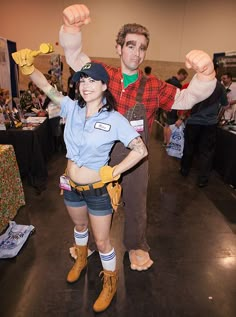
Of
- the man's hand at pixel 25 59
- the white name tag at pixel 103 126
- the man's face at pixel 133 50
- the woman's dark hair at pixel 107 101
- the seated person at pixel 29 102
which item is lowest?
the seated person at pixel 29 102

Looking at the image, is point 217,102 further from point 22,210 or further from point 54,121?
point 22,210

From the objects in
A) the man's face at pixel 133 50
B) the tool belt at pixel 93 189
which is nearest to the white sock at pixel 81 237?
the tool belt at pixel 93 189

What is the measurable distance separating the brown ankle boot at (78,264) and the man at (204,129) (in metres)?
2.19

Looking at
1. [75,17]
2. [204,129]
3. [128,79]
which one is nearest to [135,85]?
[128,79]

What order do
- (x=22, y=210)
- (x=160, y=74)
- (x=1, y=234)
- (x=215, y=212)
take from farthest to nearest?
(x=160, y=74) < (x=215, y=212) < (x=22, y=210) < (x=1, y=234)

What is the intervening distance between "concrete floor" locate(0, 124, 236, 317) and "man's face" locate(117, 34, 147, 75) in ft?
4.97

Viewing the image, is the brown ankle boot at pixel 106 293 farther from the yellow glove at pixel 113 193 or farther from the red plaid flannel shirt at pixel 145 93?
the red plaid flannel shirt at pixel 145 93

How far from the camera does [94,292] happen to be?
66.1 inches

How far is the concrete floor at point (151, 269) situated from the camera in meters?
1.59

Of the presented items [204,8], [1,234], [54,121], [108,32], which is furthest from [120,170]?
[204,8]

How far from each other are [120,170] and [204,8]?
7.98 m

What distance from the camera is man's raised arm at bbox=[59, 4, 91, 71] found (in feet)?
3.97

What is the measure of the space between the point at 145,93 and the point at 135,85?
8cm

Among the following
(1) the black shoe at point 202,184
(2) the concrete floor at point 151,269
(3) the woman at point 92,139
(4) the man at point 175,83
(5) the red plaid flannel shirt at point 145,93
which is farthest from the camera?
(4) the man at point 175,83
